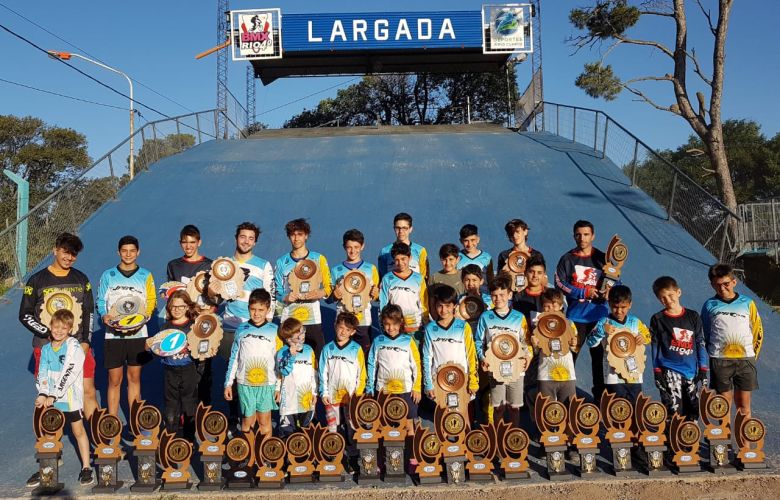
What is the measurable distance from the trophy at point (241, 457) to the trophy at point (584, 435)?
2554 millimetres

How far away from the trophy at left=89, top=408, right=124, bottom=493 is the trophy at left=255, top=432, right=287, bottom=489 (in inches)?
44.0

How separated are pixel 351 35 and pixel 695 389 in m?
20.9

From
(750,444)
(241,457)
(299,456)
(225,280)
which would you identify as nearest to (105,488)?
(241,457)

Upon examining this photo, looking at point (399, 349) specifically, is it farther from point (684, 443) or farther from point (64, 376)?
point (64, 376)

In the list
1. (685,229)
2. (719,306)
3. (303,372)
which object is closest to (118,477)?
(303,372)

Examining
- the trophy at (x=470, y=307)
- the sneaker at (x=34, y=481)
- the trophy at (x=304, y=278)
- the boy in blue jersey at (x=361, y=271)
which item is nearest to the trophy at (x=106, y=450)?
the sneaker at (x=34, y=481)

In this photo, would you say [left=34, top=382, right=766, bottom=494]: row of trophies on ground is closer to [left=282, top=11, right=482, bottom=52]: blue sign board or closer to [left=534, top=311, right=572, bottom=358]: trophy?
[left=534, top=311, right=572, bottom=358]: trophy

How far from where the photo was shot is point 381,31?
2286 cm

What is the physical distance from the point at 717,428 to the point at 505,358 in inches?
68.5

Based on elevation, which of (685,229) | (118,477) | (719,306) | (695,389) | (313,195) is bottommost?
(118,477)

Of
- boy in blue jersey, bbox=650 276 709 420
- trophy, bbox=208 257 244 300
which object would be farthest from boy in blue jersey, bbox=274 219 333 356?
boy in blue jersey, bbox=650 276 709 420

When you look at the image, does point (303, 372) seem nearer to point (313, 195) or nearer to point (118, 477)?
point (118, 477)

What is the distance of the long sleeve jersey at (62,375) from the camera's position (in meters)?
4.55

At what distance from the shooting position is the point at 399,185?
11.5 metres
